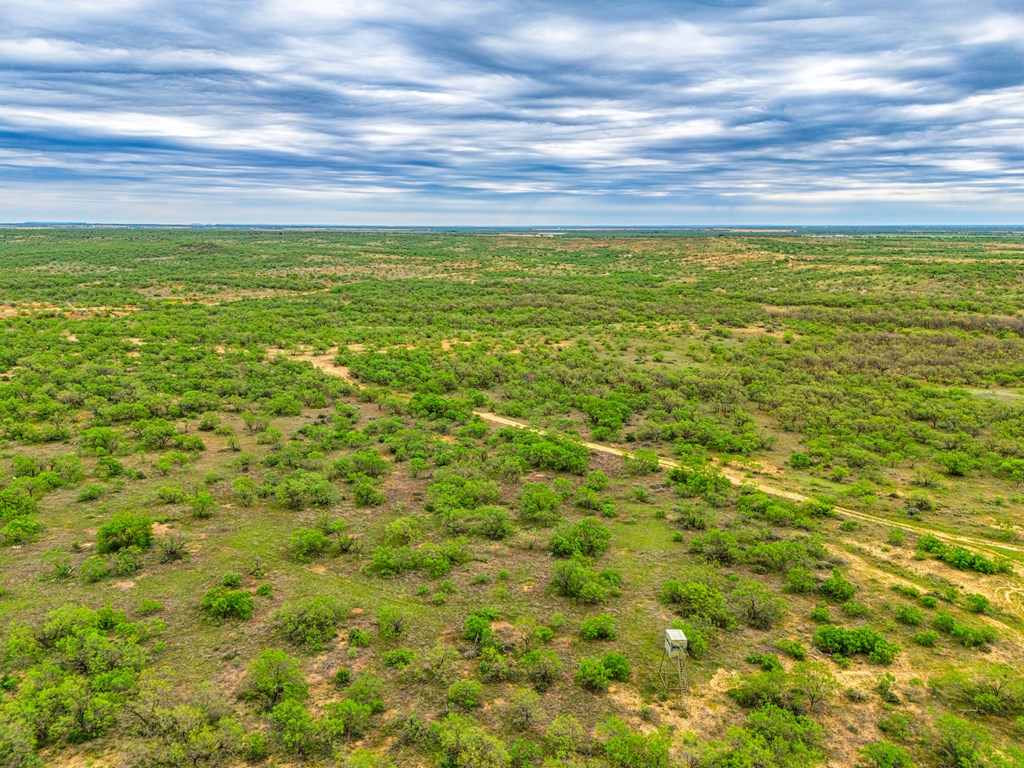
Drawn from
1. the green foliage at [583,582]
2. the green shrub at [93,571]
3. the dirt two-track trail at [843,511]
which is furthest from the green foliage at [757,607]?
the green shrub at [93,571]

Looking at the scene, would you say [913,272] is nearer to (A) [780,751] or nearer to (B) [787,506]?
(B) [787,506]

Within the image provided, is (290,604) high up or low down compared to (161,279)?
down

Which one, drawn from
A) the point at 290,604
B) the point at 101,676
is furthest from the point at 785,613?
the point at 101,676

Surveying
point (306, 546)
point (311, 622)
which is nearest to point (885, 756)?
point (311, 622)

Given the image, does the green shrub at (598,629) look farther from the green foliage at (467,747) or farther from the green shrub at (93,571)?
the green shrub at (93,571)

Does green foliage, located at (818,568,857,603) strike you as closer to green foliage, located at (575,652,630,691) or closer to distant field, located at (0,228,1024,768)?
distant field, located at (0,228,1024,768)

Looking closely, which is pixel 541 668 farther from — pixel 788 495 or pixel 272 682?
Result: pixel 788 495

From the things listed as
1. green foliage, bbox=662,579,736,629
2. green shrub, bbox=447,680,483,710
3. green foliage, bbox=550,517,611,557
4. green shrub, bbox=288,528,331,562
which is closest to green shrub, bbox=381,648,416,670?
green shrub, bbox=447,680,483,710

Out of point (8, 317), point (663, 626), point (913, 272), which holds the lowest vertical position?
point (663, 626)
